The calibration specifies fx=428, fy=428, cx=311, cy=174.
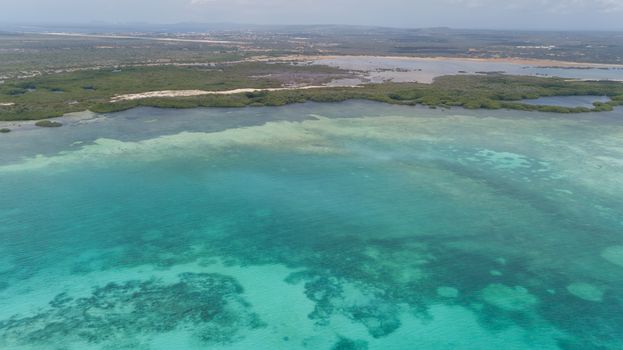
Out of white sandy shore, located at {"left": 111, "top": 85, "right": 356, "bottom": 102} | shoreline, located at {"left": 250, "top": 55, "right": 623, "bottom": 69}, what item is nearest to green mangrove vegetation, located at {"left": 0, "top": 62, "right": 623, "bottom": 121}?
white sandy shore, located at {"left": 111, "top": 85, "right": 356, "bottom": 102}

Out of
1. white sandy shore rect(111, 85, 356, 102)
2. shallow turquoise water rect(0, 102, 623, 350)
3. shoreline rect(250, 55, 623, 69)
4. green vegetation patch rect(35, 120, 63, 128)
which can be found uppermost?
shoreline rect(250, 55, 623, 69)

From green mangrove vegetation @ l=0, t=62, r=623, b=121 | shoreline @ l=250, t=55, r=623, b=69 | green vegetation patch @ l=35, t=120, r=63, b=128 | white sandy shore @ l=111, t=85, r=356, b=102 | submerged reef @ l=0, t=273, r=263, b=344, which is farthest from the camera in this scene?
shoreline @ l=250, t=55, r=623, b=69

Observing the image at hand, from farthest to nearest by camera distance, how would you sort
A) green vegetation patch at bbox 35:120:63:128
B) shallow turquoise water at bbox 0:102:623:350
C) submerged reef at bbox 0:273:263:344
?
green vegetation patch at bbox 35:120:63:128 → shallow turquoise water at bbox 0:102:623:350 → submerged reef at bbox 0:273:263:344

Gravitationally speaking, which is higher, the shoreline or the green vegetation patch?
the shoreline

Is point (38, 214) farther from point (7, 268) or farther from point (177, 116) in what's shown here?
point (177, 116)

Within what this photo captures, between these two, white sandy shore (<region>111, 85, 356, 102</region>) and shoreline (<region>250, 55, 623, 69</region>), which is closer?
white sandy shore (<region>111, 85, 356, 102</region>)

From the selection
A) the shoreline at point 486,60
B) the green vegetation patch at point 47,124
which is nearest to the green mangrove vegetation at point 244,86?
the green vegetation patch at point 47,124

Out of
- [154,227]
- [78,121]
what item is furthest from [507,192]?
[78,121]

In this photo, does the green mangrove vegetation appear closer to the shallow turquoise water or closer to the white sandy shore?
the white sandy shore
